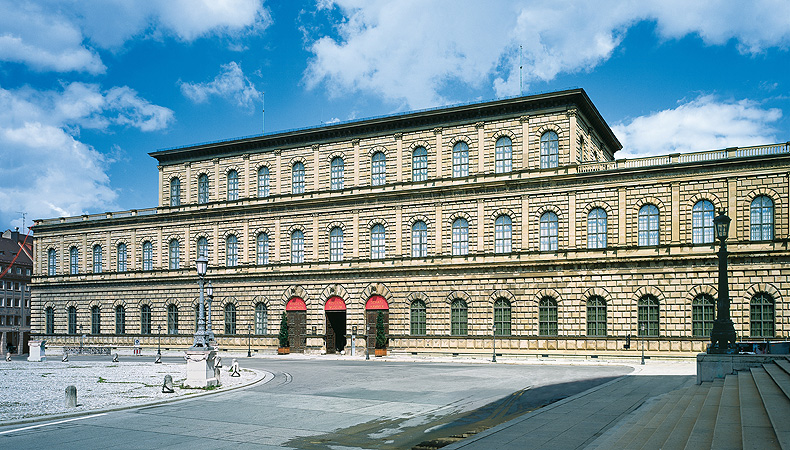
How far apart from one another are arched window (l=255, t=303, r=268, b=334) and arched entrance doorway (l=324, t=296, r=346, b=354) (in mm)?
6284

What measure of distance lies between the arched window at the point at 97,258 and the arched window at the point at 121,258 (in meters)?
2.60

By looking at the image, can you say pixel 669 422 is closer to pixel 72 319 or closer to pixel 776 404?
pixel 776 404

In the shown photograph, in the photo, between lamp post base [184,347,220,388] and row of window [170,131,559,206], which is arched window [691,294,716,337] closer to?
row of window [170,131,559,206]

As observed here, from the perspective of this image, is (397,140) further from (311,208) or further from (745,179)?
(745,179)

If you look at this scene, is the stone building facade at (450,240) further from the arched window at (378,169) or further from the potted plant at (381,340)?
the potted plant at (381,340)

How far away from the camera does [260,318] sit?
57719 mm

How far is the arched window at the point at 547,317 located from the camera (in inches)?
1804

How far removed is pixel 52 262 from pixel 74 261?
3.27 metres

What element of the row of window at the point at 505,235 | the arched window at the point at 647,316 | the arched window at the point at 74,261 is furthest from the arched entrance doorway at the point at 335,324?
the arched window at the point at 74,261

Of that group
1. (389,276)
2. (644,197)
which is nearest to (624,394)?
(644,197)

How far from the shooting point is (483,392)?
79.2 feet

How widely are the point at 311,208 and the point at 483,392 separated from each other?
34134 mm

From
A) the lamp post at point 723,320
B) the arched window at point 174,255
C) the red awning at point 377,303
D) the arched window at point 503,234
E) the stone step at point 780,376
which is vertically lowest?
the red awning at point 377,303

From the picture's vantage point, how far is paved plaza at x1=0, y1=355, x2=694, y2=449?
15.0 m
